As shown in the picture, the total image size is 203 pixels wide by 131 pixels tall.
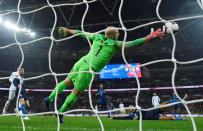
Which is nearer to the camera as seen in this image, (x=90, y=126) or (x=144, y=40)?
(x=144, y=40)

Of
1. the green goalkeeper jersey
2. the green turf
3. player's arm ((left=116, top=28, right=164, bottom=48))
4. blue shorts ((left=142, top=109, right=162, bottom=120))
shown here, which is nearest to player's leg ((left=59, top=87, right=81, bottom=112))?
the green goalkeeper jersey

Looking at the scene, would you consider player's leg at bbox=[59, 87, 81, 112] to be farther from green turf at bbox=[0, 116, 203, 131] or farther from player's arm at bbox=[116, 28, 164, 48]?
player's arm at bbox=[116, 28, 164, 48]

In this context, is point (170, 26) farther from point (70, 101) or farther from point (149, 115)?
point (149, 115)

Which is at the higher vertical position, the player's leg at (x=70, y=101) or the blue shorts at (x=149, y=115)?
the player's leg at (x=70, y=101)

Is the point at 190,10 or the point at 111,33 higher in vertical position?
the point at 190,10

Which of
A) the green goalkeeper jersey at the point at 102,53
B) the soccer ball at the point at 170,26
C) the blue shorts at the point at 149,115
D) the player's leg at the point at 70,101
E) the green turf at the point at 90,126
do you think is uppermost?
the soccer ball at the point at 170,26

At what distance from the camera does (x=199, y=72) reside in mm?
16562

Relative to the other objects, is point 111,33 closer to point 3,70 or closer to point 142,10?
point 142,10

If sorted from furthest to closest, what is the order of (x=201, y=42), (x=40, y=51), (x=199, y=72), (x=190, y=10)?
(x=40, y=51)
(x=199, y=72)
(x=201, y=42)
(x=190, y=10)

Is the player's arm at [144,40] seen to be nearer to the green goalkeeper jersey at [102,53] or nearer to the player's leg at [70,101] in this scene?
the green goalkeeper jersey at [102,53]

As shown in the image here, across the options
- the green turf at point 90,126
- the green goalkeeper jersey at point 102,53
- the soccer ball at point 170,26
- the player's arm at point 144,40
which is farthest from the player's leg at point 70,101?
the soccer ball at point 170,26

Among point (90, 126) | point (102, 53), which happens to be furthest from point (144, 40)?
point (90, 126)

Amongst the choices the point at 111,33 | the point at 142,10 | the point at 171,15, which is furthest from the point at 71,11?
the point at 111,33

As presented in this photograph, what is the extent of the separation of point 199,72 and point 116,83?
25.0ft
